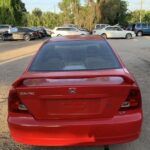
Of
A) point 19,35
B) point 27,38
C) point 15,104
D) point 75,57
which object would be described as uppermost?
point 75,57

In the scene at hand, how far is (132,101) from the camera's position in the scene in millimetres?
4934

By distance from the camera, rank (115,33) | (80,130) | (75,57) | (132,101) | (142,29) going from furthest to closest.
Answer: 1. (142,29)
2. (115,33)
3. (75,57)
4. (132,101)
5. (80,130)

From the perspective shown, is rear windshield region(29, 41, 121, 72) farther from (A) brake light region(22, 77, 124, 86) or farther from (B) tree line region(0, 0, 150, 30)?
(B) tree line region(0, 0, 150, 30)

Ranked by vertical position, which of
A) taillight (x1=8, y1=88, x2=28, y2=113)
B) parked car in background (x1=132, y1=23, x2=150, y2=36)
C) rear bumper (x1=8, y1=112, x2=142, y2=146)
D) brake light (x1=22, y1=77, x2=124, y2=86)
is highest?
brake light (x1=22, y1=77, x2=124, y2=86)

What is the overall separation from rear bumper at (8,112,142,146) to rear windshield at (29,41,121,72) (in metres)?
0.92

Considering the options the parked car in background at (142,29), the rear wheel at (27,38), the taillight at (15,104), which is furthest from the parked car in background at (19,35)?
the taillight at (15,104)

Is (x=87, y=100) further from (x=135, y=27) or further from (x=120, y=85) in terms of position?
(x=135, y=27)

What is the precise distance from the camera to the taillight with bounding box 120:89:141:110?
16.1 feet

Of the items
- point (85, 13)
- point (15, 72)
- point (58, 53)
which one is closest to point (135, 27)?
point (85, 13)

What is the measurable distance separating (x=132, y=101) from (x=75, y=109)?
692 millimetres

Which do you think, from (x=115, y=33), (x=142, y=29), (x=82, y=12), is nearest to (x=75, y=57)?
(x=115, y=33)

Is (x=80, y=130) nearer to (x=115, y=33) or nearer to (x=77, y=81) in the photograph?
(x=77, y=81)

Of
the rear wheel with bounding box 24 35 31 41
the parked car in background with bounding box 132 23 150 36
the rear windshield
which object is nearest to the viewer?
the rear windshield

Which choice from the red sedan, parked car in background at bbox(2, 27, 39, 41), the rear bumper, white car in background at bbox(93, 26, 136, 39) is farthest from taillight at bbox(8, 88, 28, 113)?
white car in background at bbox(93, 26, 136, 39)
